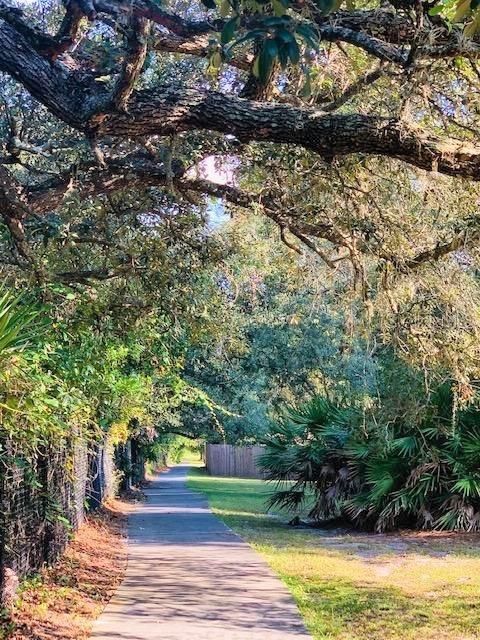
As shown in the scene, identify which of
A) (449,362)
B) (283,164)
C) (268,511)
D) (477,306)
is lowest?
(268,511)

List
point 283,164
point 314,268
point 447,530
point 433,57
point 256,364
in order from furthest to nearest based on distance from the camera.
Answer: point 256,364 → point 447,530 → point 314,268 → point 283,164 → point 433,57

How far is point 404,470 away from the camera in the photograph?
1570 cm

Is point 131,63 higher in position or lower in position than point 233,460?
higher

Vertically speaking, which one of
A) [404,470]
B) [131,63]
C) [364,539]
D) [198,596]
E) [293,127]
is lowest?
[364,539]

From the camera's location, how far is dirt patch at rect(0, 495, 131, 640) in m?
6.91

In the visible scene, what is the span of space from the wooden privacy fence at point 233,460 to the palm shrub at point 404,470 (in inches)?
992

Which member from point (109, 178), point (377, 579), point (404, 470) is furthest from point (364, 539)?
point (109, 178)

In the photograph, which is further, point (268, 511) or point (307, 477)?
point (268, 511)

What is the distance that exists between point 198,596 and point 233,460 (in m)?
38.4

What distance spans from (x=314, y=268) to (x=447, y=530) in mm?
7252

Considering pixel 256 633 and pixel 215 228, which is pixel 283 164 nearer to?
pixel 215 228

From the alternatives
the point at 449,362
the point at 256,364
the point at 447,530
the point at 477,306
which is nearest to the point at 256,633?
the point at 449,362

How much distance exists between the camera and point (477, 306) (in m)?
9.02

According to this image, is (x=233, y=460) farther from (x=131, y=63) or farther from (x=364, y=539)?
(x=131, y=63)
